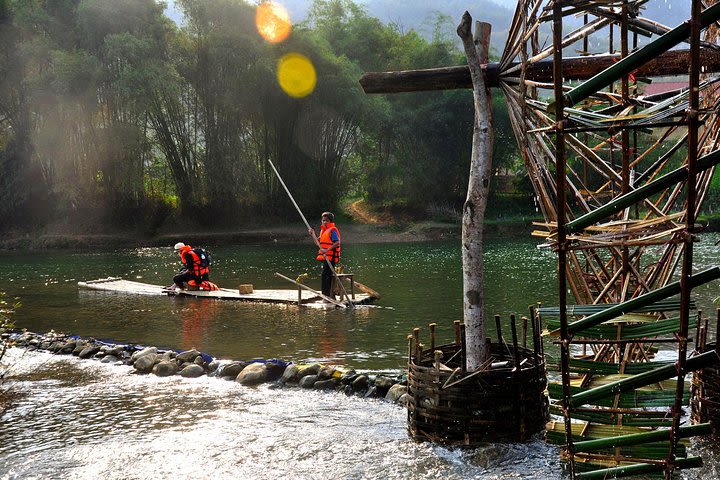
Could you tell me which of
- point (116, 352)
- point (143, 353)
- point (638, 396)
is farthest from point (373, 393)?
point (116, 352)

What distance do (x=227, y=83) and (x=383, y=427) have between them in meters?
28.3

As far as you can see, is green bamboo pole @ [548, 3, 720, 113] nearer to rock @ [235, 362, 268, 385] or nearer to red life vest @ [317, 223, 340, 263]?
rock @ [235, 362, 268, 385]

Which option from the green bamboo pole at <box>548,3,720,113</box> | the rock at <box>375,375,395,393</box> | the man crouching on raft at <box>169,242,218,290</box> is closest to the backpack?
the man crouching on raft at <box>169,242,218,290</box>

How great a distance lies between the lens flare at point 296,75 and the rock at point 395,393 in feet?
86.1

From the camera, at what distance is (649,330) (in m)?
4.68

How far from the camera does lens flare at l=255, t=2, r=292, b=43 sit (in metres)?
32.8

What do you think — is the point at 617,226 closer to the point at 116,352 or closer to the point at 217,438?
the point at 217,438

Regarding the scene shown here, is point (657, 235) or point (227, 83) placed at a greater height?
point (227, 83)

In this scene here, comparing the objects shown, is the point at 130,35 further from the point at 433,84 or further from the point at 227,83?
the point at 433,84

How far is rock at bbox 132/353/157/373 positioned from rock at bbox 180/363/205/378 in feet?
1.83

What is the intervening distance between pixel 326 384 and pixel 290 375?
0.54 meters

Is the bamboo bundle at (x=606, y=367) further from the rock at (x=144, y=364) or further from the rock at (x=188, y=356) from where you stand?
the rock at (x=144, y=364)

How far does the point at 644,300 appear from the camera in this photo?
171 inches

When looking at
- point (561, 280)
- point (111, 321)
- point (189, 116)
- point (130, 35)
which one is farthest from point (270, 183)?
point (561, 280)
